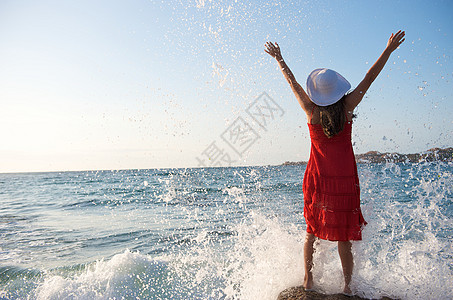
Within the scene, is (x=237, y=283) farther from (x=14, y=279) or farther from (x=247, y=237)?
(x=14, y=279)

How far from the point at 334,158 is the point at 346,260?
0.90 m

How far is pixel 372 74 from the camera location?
102 inches

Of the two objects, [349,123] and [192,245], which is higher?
[349,123]

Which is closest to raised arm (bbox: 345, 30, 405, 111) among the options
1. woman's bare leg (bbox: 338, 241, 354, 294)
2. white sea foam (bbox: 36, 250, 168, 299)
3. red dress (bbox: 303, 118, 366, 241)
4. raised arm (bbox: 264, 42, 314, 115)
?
red dress (bbox: 303, 118, 366, 241)

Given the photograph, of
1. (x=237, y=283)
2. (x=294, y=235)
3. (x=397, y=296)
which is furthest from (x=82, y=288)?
(x=397, y=296)

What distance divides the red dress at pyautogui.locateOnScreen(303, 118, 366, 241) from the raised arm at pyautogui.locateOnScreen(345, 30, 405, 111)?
189 mm

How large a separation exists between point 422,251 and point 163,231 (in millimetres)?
5347

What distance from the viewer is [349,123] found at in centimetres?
266

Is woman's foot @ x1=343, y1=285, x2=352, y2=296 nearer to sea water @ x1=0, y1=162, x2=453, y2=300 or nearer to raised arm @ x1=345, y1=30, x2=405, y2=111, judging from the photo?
sea water @ x1=0, y1=162, x2=453, y2=300

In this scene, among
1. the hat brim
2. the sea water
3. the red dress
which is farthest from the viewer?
the sea water

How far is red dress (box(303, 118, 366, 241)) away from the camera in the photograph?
2668mm

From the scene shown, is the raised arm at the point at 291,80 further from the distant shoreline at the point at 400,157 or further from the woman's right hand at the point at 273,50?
the distant shoreline at the point at 400,157

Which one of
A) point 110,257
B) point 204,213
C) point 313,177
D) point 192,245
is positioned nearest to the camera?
point 313,177

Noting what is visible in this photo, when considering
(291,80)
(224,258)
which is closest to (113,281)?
(224,258)
